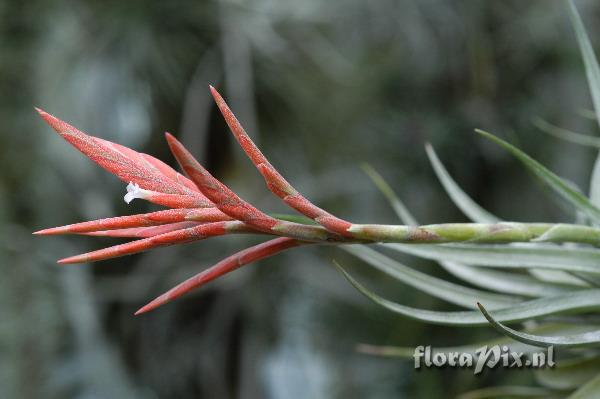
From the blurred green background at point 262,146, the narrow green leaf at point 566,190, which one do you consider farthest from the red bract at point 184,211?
the blurred green background at point 262,146

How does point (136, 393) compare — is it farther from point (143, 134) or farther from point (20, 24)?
point (20, 24)

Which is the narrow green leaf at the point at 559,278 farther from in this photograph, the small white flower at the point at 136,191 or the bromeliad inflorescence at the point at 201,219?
the small white flower at the point at 136,191

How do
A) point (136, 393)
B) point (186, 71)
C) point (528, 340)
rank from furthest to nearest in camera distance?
point (186, 71) < point (136, 393) < point (528, 340)

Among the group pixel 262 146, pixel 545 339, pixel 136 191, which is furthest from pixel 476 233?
pixel 262 146

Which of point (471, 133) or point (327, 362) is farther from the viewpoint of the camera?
point (471, 133)

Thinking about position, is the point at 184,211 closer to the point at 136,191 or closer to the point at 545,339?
the point at 136,191

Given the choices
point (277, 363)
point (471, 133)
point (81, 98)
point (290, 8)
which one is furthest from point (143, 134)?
point (471, 133)

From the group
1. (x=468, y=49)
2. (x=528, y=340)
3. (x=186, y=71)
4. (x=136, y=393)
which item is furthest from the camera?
(x=468, y=49)
